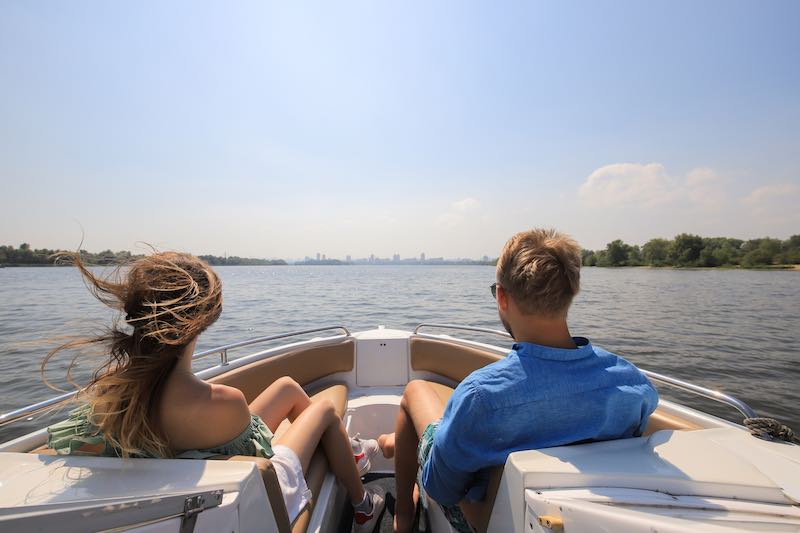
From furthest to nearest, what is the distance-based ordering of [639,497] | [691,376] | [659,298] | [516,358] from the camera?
[659,298], [691,376], [516,358], [639,497]

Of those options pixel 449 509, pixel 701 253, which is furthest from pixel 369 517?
pixel 701 253

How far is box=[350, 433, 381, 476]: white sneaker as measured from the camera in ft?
6.93

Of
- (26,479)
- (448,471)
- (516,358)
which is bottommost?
(448,471)

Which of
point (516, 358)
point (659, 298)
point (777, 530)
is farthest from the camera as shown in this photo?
point (659, 298)

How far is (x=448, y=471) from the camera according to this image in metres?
1.18

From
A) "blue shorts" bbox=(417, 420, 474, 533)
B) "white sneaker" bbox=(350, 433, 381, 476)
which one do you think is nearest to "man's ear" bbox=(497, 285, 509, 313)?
"blue shorts" bbox=(417, 420, 474, 533)

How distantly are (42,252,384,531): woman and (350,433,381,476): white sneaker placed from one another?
0.79 metres

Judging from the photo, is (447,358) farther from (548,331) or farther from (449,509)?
(548,331)

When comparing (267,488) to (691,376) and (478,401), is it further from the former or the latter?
(691,376)

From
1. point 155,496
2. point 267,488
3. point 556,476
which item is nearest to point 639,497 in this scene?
point 556,476

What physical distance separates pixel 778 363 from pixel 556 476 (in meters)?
9.62

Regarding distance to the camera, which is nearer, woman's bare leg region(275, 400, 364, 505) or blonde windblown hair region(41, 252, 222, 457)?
blonde windblown hair region(41, 252, 222, 457)

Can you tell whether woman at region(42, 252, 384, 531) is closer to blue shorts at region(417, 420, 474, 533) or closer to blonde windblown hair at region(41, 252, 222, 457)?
blonde windblown hair at region(41, 252, 222, 457)

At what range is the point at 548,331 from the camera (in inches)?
44.6
